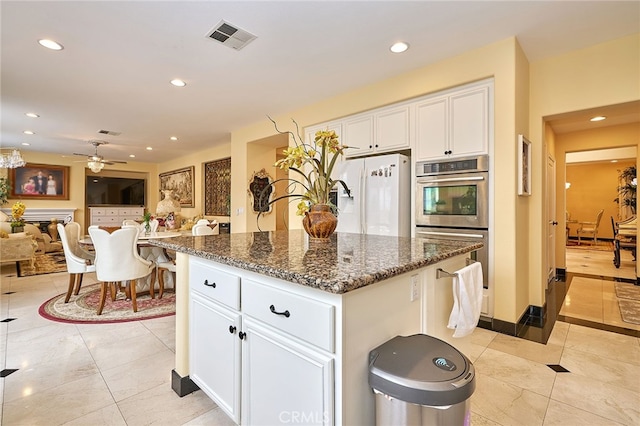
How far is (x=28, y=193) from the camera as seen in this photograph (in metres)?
8.02

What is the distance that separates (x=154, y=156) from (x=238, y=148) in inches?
169

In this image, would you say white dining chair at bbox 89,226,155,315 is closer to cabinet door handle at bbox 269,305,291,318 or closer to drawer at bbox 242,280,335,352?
drawer at bbox 242,280,335,352

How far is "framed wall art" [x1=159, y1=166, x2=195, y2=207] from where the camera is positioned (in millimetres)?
8422

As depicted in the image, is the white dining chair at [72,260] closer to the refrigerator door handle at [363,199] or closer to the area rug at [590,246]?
the refrigerator door handle at [363,199]

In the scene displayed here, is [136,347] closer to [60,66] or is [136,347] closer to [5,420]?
[5,420]

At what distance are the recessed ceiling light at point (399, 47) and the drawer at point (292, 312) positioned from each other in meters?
2.53

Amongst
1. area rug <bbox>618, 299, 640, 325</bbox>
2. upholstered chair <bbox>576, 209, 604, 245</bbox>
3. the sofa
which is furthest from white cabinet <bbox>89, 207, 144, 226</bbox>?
upholstered chair <bbox>576, 209, 604, 245</bbox>

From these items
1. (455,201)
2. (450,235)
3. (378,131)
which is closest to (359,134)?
(378,131)

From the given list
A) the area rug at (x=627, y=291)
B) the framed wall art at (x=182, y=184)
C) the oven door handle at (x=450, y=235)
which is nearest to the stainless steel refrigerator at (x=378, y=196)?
the oven door handle at (x=450, y=235)

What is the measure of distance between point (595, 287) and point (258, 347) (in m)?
5.14

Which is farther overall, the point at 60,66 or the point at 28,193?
the point at 28,193

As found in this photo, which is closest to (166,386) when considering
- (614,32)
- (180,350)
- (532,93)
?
(180,350)

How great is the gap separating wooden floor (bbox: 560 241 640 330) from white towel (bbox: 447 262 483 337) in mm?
2491

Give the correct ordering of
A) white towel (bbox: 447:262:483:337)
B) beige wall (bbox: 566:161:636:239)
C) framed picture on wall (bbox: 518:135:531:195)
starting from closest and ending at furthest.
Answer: white towel (bbox: 447:262:483:337), framed picture on wall (bbox: 518:135:531:195), beige wall (bbox: 566:161:636:239)
